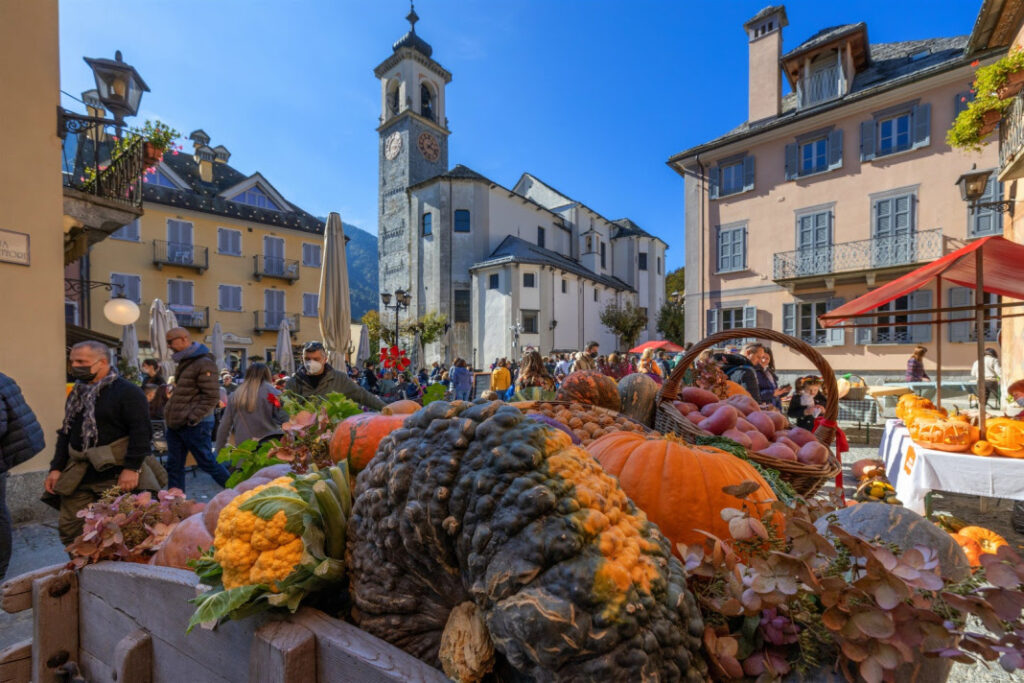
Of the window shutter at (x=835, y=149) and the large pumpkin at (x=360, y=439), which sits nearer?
the large pumpkin at (x=360, y=439)

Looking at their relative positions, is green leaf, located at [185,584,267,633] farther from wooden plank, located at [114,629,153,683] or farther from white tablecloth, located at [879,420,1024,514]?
white tablecloth, located at [879,420,1024,514]

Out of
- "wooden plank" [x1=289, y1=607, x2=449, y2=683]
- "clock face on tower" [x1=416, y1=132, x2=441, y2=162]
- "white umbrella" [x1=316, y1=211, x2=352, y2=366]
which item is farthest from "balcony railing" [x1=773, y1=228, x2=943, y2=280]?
"clock face on tower" [x1=416, y1=132, x2=441, y2=162]

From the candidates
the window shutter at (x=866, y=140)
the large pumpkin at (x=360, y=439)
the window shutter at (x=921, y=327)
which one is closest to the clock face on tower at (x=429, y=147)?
the window shutter at (x=866, y=140)

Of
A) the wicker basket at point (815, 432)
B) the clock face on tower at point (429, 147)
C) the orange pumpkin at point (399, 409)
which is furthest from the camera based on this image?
the clock face on tower at point (429, 147)

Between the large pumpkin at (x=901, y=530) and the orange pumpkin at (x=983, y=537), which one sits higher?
the large pumpkin at (x=901, y=530)

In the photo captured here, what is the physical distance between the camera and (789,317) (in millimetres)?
16312

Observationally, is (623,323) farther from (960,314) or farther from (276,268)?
(276,268)

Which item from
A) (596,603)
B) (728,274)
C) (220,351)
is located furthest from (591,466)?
(728,274)

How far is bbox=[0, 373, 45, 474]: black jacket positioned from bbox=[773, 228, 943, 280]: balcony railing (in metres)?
18.1

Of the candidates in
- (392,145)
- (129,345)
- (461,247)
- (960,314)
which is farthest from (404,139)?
(960,314)

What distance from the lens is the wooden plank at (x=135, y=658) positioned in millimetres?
1067

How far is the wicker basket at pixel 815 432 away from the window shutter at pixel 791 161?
57.7ft

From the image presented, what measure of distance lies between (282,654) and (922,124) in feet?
64.2

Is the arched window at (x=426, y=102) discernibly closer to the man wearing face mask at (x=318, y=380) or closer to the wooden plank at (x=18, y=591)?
the man wearing face mask at (x=318, y=380)
